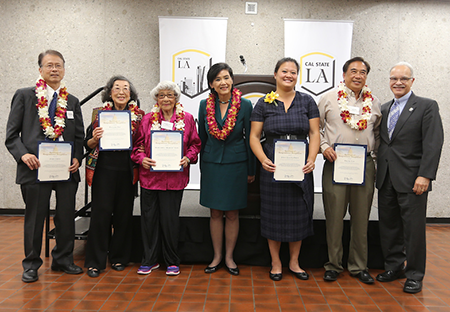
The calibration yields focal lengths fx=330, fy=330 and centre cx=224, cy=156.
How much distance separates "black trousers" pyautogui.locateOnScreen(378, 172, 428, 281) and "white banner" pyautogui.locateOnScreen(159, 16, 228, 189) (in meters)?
2.76

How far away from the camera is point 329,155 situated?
284cm

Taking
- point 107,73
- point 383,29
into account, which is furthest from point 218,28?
point 383,29

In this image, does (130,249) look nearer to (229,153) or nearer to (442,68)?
(229,153)

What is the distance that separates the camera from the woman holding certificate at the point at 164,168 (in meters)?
2.84

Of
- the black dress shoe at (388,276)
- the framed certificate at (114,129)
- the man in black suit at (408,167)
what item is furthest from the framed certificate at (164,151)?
the black dress shoe at (388,276)

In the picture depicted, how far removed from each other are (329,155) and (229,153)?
861 millimetres

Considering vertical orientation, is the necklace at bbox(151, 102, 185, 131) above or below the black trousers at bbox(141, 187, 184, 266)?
above

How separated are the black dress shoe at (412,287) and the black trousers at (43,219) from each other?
9.57ft

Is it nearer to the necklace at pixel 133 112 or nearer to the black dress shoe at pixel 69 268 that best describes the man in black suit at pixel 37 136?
the black dress shoe at pixel 69 268

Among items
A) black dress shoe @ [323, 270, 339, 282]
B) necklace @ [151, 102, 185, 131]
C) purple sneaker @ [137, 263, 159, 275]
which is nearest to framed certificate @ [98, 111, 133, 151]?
necklace @ [151, 102, 185, 131]

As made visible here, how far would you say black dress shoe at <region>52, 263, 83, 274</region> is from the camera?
297 centimetres

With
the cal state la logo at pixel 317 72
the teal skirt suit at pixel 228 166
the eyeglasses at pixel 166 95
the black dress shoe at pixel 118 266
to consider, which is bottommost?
the black dress shoe at pixel 118 266

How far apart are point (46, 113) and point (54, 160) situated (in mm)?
405

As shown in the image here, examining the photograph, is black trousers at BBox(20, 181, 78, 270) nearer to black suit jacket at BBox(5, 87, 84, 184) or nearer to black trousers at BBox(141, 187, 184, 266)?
black suit jacket at BBox(5, 87, 84, 184)
